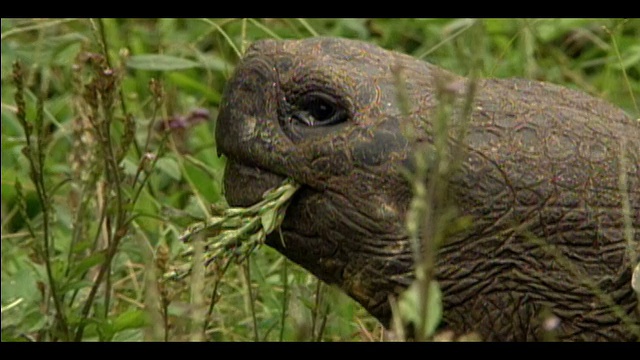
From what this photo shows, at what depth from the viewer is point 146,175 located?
389cm

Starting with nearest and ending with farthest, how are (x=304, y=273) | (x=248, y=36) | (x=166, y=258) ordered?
(x=166, y=258) → (x=304, y=273) → (x=248, y=36)

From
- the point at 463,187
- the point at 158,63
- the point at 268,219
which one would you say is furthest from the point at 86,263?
the point at 463,187

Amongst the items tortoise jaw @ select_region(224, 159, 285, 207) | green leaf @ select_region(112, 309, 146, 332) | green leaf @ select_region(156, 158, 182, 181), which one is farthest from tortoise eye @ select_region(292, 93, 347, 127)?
green leaf @ select_region(156, 158, 182, 181)

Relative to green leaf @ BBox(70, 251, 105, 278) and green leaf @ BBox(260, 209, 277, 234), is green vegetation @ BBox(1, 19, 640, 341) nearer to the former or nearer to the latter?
green leaf @ BBox(70, 251, 105, 278)

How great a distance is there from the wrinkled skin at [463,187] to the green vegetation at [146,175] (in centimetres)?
23

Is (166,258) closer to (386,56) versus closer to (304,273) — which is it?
(386,56)

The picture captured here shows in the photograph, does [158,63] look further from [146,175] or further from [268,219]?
[268,219]

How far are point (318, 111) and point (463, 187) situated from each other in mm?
289

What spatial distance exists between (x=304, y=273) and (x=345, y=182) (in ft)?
4.23

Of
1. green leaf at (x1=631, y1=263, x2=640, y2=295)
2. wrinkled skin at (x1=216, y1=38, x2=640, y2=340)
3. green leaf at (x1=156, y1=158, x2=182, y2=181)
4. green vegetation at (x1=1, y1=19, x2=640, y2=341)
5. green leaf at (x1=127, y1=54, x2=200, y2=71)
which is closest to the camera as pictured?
green leaf at (x1=631, y1=263, x2=640, y2=295)

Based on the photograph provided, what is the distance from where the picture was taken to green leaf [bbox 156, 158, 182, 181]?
4.62 metres
